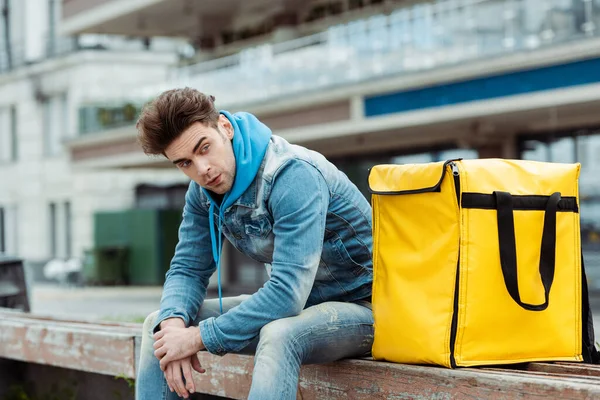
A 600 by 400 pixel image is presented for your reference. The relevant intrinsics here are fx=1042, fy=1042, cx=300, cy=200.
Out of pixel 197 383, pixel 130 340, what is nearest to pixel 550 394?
pixel 197 383

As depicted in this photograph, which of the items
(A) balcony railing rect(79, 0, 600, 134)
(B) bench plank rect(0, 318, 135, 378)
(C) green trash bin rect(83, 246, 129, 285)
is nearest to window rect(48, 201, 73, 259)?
(C) green trash bin rect(83, 246, 129, 285)

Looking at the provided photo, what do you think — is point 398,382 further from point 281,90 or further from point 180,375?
point 281,90

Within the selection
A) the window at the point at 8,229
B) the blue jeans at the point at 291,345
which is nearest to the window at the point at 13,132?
the window at the point at 8,229

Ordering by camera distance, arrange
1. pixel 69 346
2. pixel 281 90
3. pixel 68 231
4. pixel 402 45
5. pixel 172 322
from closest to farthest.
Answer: pixel 172 322 < pixel 69 346 < pixel 402 45 < pixel 281 90 < pixel 68 231

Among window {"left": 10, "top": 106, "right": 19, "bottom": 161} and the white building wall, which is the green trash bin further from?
window {"left": 10, "top": 106, "right": 19, "bottom": 161}

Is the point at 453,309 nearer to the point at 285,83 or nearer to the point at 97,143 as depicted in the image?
the point at 285,83

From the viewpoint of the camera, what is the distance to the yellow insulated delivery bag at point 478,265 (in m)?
3.48

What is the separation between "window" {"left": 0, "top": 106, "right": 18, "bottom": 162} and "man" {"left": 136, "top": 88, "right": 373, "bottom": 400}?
107ft

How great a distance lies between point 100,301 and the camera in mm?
22891

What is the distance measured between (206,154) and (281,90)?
15.7 metres

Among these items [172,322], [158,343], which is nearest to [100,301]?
[172,322]

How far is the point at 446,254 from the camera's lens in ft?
11.5

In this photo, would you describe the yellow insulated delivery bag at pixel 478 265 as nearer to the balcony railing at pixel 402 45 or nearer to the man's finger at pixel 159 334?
the man's finger at pixel 159 334

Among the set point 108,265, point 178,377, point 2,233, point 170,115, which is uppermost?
point 170,115
